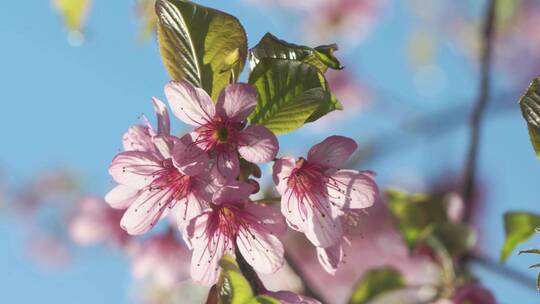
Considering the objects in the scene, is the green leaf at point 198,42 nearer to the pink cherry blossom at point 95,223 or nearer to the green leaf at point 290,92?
the green leaf at point 290,92

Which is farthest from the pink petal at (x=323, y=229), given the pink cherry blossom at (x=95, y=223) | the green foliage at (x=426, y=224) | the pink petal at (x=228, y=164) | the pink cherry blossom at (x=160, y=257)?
the pink cherry blossom at (x=95, y=223)

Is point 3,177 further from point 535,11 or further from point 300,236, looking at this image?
point 535,11

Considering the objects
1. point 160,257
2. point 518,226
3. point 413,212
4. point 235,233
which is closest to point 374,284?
point 413,212

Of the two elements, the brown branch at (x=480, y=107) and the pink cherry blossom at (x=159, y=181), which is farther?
the brown branch at (x=480, y=107)

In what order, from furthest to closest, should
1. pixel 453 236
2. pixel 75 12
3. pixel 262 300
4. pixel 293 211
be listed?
pixel 453 236
pixel 75 12
pixel 293 211
pixel 262 300

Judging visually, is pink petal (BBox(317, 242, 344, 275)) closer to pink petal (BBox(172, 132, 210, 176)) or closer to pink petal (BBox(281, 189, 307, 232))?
pink petal (BBox(281, 189, 307, 232))

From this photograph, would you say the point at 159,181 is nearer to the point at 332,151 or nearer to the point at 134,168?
the point at 134,168

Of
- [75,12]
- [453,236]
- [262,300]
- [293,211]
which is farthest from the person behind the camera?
[453,236]
